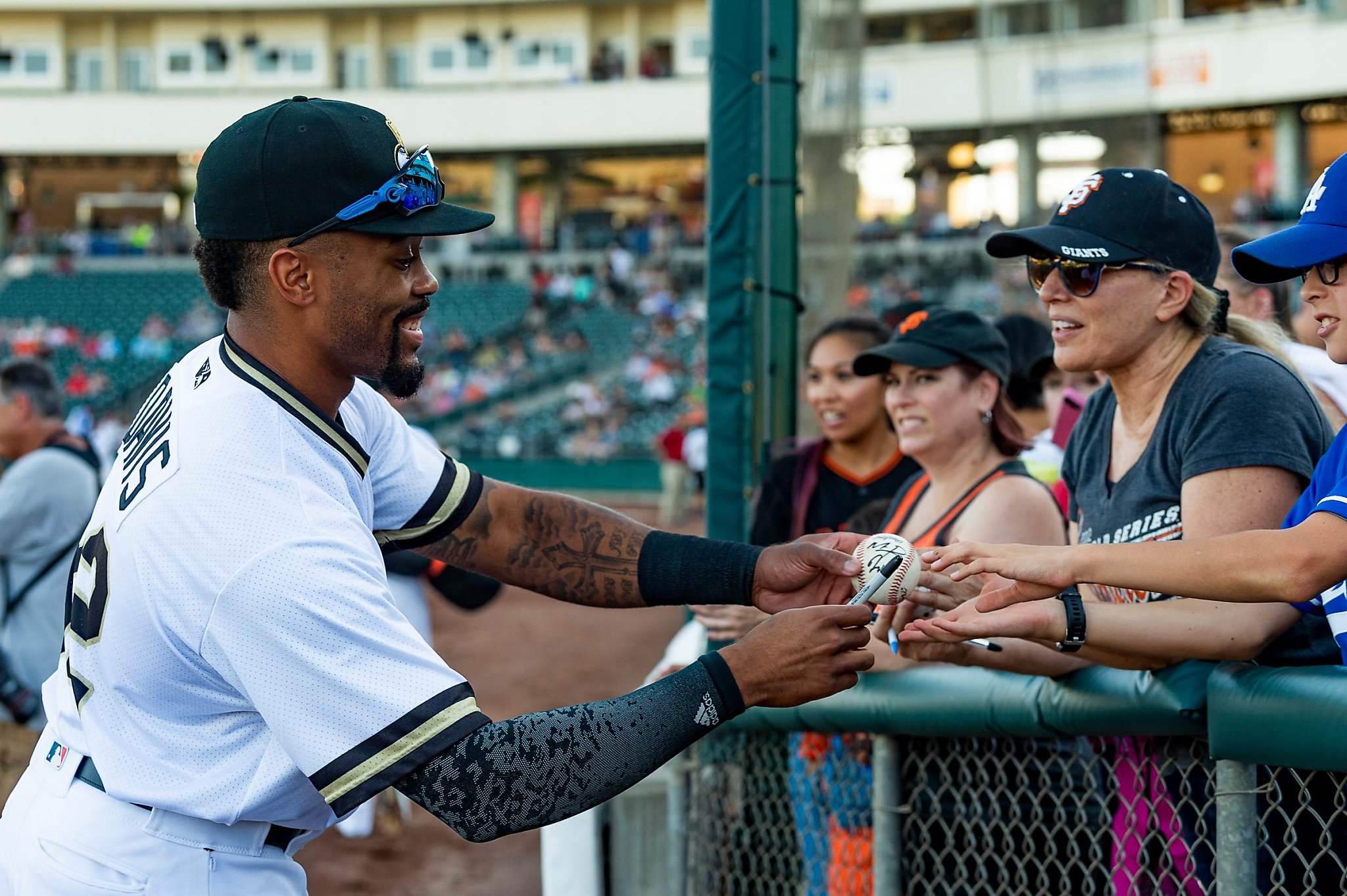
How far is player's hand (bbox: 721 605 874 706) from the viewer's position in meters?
2.17

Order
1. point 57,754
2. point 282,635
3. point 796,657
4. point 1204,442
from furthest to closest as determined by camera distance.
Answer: point 1204,442 < point 57,754 < point 796,657 < point 282,635

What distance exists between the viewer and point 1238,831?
217cm

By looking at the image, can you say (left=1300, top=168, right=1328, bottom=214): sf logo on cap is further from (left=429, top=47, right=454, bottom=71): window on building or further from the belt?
(left=429, top=47, right=454, bottom=71): window on building

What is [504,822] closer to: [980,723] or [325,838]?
[980,723]

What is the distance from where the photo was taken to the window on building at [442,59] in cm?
3988

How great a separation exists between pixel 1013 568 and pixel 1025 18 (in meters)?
6.24

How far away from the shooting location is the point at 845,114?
18.6 feet

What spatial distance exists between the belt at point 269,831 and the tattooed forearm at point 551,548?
79cm

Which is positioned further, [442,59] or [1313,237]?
[442,59]

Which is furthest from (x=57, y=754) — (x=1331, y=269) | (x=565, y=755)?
(x=1331, y=269)

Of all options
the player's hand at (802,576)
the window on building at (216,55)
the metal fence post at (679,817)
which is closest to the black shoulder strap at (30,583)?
the metal fence post at (679,817)

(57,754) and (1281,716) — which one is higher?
(1281,716)

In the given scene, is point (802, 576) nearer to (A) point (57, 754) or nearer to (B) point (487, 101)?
(A) point (57, 754)

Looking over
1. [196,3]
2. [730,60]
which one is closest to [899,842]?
[730,60]
